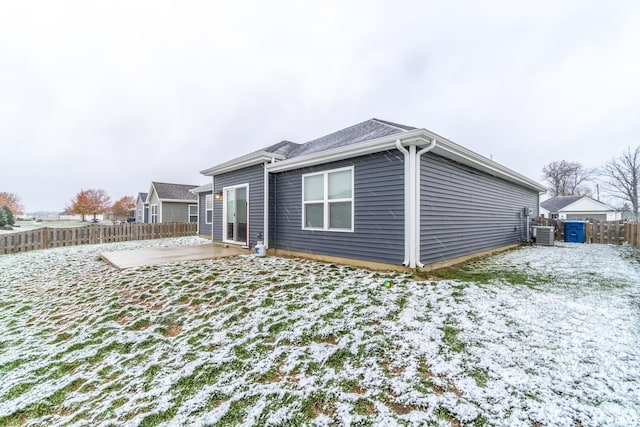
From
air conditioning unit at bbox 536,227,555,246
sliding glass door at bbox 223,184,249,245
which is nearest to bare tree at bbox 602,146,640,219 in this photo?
air conditioning unit at bbox 536,227,555,246

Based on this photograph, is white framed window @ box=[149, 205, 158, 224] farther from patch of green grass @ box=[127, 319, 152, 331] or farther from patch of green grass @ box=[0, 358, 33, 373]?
patch of green grass @ box=[0, 358, 33, 373]

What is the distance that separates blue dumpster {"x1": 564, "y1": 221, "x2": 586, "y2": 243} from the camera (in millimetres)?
10664

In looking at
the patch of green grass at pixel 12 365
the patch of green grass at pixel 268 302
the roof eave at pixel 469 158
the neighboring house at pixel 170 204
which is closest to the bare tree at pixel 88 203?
the neighboring house at pixel 170 204

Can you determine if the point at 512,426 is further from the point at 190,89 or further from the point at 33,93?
the point at 33,93

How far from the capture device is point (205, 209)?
42.7 ft

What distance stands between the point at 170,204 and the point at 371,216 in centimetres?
1722

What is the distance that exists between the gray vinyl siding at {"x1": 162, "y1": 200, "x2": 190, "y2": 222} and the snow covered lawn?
14.5m

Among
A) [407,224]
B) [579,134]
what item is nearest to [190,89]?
[407,224]

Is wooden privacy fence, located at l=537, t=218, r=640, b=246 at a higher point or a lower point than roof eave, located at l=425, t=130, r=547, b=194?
lower

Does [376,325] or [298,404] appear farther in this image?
[376,325]

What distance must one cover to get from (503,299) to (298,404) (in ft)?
10.5

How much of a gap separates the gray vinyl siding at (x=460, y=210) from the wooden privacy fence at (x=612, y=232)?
4.06 metres

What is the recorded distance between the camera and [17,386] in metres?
2.32

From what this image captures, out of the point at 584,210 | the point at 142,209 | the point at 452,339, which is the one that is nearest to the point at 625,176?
the point at 584,210
